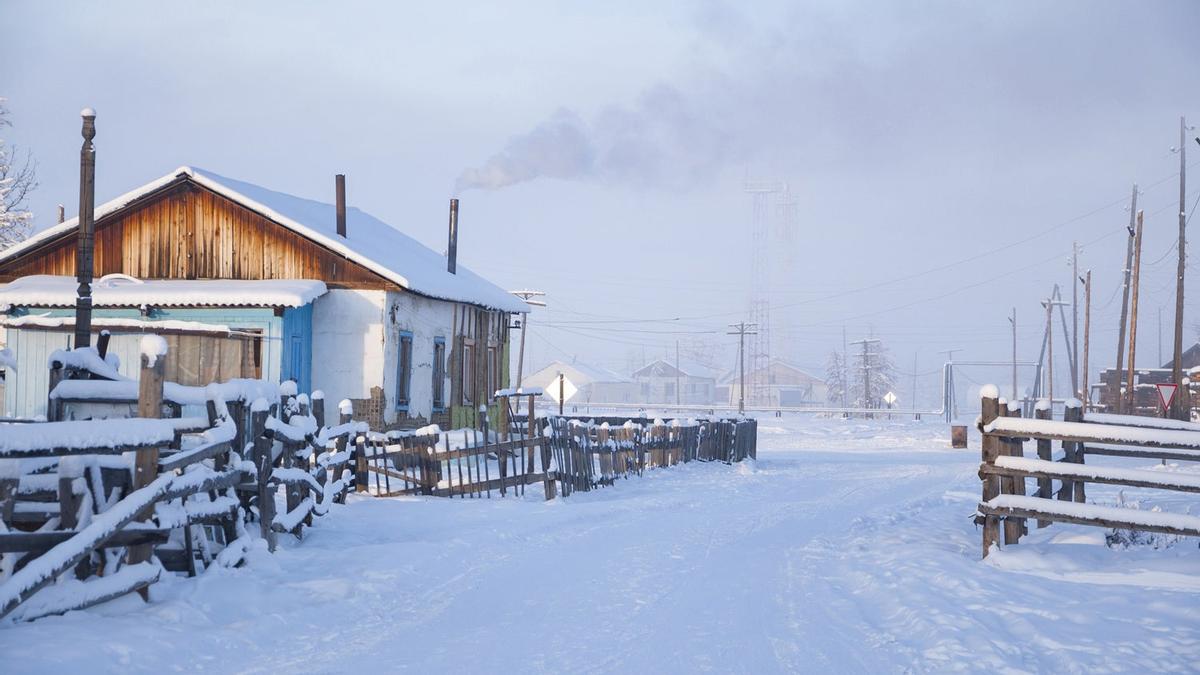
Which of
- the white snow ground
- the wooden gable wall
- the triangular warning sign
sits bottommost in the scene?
the white snow ground

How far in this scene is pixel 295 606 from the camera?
840cm

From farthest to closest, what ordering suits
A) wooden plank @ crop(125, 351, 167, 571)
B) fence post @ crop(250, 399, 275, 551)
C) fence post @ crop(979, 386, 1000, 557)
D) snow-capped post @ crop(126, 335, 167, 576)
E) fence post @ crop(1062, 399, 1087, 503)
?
fence post @ crop(1062, 399, 1087, 503), fence post @ crop(979, 386, 1000, 557), fence post @ crop(250, 399, 275, 551), snow-capped post @ crop(126, 335, 167, 576), wooden plank @ crop(125, 351, 167, 571)

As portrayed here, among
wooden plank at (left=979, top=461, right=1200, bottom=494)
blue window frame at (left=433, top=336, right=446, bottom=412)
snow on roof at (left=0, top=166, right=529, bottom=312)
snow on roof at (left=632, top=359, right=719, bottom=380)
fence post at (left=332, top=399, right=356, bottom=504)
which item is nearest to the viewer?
wooden plank at (left=979, top=461, right=1200, bottom=494)

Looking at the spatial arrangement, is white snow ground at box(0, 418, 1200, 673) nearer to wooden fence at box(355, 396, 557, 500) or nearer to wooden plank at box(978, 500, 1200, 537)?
wooden plank at box(978, 500, 1200, 537)

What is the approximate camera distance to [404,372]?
2477 centimetres

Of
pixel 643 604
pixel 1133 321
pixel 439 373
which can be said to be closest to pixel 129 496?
pixel 643 604

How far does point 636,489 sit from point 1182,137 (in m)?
30.9

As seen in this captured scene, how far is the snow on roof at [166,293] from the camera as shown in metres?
22.0

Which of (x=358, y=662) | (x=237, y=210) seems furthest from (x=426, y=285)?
(x=358, y=662)

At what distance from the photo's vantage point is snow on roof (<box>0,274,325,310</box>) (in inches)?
864

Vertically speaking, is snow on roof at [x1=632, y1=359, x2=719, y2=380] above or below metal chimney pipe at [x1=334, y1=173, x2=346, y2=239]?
below

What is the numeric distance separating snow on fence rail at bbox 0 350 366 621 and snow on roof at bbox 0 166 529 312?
1308 cm

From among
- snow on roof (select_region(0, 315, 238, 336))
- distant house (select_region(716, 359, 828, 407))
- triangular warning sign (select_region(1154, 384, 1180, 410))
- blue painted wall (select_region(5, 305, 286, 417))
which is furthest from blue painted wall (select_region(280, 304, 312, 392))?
distant house (select_region(716, 359, 828, 407))

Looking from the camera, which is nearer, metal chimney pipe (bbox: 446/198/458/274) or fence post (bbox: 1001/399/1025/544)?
fence post (bbox: 1001/399/1025/544)
